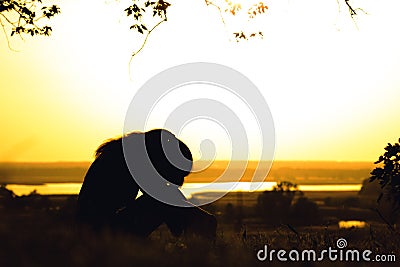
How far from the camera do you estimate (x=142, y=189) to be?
39.2 feet

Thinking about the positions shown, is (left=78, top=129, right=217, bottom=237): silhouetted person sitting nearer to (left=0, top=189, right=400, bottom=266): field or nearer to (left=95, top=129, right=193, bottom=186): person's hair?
(left=95, top=129, right=193, bottom=186): person's hair

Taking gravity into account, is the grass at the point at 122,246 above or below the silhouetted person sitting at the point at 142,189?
below

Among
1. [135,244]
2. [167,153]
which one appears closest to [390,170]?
[167,153]

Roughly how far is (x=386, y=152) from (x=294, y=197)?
8819 cm

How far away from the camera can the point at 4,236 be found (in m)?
8.99

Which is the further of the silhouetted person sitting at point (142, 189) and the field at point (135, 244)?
the silhouetted person sitting at point (142, 189)

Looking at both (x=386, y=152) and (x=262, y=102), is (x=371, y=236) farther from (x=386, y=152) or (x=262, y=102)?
(x=262, y=102)

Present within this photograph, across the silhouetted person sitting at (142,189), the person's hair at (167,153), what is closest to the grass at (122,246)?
the silhouetted person sitting at (142,189)

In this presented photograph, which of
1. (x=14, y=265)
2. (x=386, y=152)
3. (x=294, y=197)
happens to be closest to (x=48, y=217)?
(x=14, y=265)

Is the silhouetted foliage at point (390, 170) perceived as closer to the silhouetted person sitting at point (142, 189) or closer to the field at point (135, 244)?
the field at point (135, 244)

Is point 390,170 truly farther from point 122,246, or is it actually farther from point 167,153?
point 122,246

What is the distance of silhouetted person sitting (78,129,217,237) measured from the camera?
11.9 meters

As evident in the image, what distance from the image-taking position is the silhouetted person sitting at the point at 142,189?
39.2 ft

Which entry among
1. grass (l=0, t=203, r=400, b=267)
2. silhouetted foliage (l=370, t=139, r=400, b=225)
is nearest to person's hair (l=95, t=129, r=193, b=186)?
grass (l=0, t=203, r=400, b=267)
